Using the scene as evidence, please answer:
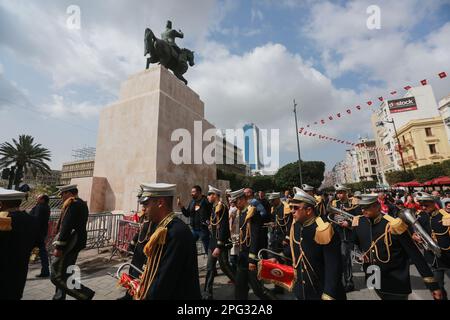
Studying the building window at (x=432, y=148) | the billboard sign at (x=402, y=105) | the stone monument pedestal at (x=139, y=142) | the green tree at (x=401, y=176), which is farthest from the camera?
the billboard sign at (x=402, y=105)

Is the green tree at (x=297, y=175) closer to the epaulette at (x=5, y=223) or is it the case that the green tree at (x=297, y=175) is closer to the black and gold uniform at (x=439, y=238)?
the black and gold uniform at (x=439, y=238)

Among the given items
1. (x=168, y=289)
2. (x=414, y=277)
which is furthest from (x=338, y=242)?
(x=414, y=277)

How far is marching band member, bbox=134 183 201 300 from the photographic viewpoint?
1616 mm

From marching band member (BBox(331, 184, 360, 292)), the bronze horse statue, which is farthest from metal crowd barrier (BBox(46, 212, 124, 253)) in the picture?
the bronze horse statue

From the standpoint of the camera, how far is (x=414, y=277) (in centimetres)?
518

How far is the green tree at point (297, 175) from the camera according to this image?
46562 mm

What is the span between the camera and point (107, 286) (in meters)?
4.59

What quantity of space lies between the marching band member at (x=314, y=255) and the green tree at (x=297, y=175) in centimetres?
4521

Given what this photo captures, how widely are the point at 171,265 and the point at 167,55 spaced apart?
1577 centimetres

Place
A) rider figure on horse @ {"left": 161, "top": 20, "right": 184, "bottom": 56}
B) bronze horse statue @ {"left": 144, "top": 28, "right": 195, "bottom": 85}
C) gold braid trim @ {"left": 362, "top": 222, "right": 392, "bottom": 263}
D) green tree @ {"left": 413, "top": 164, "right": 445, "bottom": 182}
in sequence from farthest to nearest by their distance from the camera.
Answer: green tree @ {"left": 413, "top": 164, "right": 445, "bottom": 182} < rider figure on horse @ {"left": 161, "top": 20, "right": 184, "bottom": 56} < bronze horse statue @ {"left": 144, "top": 28, "right": 195, "bottom": 85} < gold braid trim @ {"left": 362, "top": 222, "right": 392, "bottom": 263}

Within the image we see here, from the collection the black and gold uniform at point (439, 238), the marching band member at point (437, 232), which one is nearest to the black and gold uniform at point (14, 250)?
the marching band member at point (437, 232)

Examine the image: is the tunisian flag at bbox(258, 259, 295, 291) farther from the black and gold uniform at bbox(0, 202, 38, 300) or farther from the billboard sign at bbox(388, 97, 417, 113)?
the billboard sign at bbox(388, 97, 417, 113)

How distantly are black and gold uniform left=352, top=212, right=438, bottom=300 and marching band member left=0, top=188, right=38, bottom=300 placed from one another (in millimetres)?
4072
